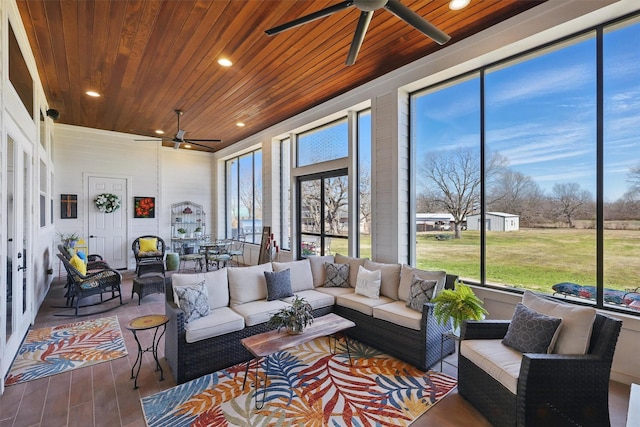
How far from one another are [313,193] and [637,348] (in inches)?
199

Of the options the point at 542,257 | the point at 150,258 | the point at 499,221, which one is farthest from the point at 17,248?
the point at 542,257

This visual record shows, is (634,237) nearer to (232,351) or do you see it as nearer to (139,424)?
(232,351)

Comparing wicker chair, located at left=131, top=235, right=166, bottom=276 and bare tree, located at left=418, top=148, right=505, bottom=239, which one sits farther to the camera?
wicker chair, located at left=131, top=235, right=166, bottom=276

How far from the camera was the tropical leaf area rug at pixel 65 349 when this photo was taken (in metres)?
3.02

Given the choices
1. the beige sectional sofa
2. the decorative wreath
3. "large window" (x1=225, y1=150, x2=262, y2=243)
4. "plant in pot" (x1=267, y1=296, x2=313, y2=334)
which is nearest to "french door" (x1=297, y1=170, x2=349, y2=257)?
the beige sectional sofa

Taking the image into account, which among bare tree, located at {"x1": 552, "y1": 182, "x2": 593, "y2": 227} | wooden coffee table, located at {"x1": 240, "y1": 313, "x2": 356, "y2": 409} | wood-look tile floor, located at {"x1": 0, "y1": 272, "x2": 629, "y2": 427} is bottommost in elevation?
wood-look tile floor, located at {"x1": 0, "y1": 272, "x2": 629, "y2": 427}

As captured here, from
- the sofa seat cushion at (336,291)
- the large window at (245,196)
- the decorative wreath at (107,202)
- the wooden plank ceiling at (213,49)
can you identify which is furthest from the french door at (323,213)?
the decorative wreath at (107,202)

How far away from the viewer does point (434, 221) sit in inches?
170

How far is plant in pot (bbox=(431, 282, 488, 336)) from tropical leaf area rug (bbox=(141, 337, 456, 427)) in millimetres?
621

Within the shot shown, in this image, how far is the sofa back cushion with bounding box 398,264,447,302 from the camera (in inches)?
134

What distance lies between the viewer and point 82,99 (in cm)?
551

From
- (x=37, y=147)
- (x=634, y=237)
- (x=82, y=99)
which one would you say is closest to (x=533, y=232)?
(x=634, y=237)

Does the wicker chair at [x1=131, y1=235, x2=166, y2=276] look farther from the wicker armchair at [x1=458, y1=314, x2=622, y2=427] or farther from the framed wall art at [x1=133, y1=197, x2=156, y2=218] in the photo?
the wicker armchair at [x1=458, y1=314, x2=622, y2=427]

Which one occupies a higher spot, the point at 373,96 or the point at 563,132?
the point at 373,96
